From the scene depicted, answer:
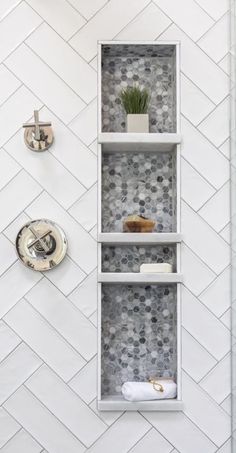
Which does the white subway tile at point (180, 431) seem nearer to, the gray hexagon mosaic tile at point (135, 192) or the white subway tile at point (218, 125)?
the gray hexagon mosaic tile at point (135, 192)

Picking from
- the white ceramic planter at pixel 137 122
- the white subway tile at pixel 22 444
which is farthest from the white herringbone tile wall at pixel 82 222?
the white ceramic planter at pixel 137 122

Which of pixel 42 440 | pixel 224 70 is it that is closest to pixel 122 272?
pixel 42 440

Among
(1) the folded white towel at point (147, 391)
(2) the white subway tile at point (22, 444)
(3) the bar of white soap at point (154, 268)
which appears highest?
(3) the bar of white soap at point (154, 268)

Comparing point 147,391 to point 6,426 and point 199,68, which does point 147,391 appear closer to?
point 6,426

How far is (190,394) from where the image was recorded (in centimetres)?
285

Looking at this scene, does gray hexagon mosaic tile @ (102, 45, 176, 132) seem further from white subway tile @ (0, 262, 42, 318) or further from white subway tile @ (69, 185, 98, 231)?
white subway tile @ (0, 262, 42, 318)

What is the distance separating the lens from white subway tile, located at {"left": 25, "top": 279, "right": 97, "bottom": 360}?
9.35 ft

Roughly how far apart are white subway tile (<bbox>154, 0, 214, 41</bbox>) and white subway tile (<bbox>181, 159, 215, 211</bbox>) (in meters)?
0.50

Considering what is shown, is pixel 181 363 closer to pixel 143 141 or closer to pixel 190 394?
pixel 190 394

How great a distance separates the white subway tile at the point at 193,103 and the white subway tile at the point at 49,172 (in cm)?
50

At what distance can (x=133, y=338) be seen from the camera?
2928 mm

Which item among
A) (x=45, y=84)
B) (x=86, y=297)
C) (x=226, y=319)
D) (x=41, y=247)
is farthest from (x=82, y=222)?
(x=226, y=319)

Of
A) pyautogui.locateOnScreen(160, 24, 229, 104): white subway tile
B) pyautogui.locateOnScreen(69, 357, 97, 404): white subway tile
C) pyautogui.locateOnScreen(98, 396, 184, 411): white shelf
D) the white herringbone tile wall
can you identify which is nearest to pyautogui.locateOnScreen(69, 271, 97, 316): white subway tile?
the white herringbone tile wall

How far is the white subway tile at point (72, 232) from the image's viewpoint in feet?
9.44
